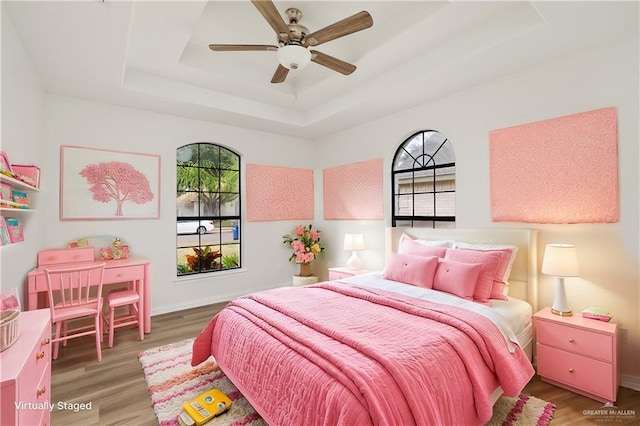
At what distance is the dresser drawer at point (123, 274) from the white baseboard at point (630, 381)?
4.32 meters

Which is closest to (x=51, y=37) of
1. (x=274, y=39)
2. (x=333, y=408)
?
(x=274, y=39)

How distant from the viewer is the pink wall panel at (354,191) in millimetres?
4320

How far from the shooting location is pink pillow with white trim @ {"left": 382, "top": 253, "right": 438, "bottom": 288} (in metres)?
2.81

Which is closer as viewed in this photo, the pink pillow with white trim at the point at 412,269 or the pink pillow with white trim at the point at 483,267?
the pink pillow with white trim at the point at 483,267

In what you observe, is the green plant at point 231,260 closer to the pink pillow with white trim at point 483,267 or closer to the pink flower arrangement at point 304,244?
the pink flower arrangement at point 304,244

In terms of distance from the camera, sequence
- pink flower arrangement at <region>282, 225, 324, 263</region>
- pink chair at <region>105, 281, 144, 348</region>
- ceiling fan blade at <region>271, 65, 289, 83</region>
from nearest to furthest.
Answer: ceiling fan blade at <region>271, 65, 289, 83</region>
pink chair at <region>105, 281, 144, 348</region>
pink flower arrangement at <region>282, 225, 324, 263</region>

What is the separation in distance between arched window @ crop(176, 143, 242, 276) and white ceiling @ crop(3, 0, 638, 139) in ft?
2.17

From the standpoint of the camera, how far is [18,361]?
3.82ft

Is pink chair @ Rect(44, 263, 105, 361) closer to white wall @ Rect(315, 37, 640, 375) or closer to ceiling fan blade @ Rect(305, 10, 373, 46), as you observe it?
ceiling fan blade @ Rect(305, 10, 373, 46)

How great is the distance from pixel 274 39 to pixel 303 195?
8.89 feet

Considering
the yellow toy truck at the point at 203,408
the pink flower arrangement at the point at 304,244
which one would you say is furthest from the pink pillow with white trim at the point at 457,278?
the pink flower arrangement at the point at 304,244

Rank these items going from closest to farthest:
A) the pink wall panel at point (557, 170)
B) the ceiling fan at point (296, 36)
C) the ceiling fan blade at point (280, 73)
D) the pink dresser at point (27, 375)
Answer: the pink dresser at point (27, 375) → the ceiling fan at point (296, 36) → the pink wall panel at point (557, 170) → the ceiling fan blade at point (280, 73)

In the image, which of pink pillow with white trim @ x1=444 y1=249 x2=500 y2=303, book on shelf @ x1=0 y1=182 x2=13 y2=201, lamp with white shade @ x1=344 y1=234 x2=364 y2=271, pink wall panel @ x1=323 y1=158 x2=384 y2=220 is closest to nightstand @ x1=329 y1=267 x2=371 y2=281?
lamp with white shade @ x1=344 y1=234 x2=364 y2=271

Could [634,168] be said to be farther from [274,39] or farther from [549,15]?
[274,39]
